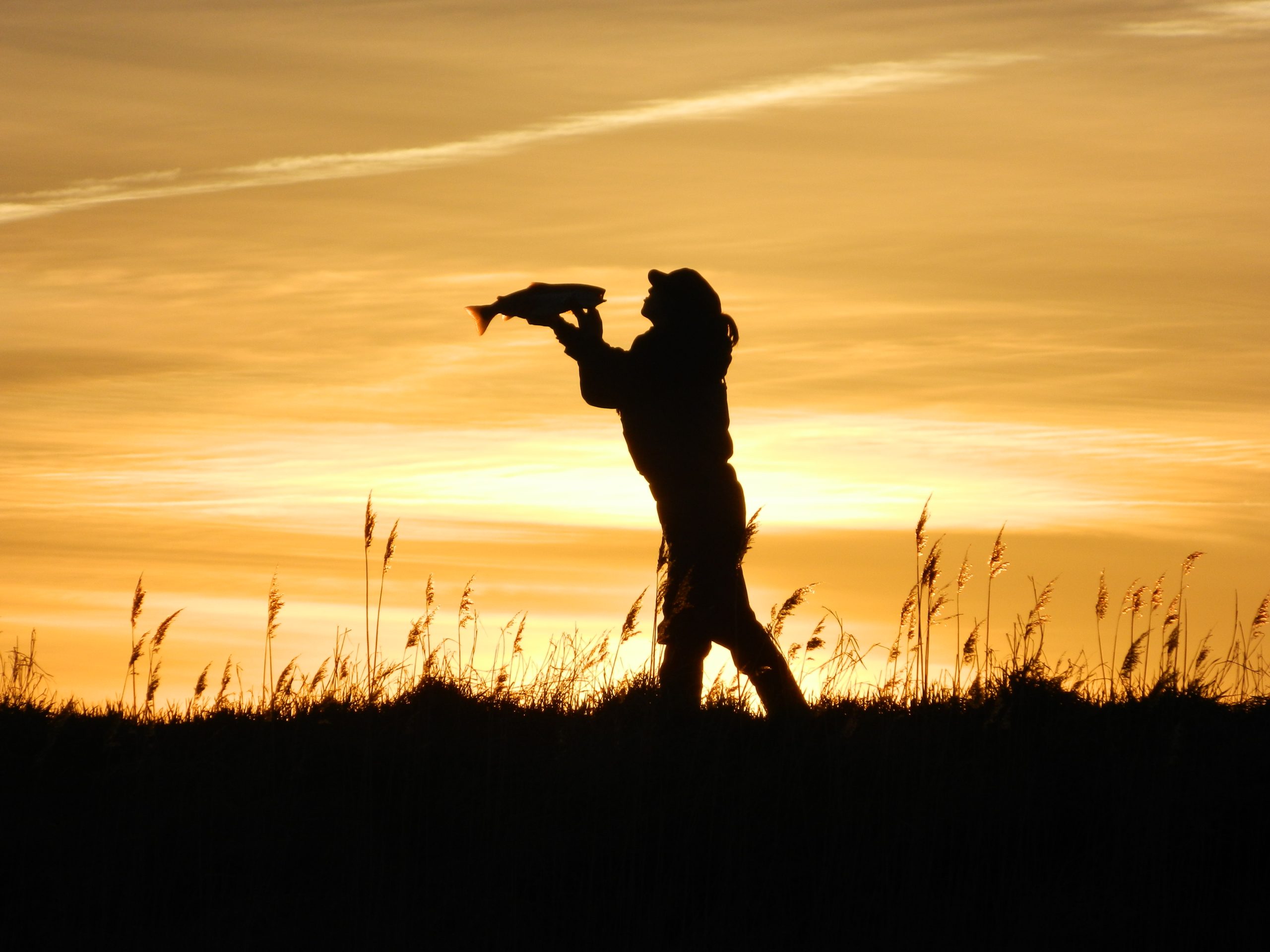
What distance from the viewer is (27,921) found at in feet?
16.6

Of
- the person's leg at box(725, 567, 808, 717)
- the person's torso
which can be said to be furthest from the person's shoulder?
the person's leg at box(725, 567, 808, 717)

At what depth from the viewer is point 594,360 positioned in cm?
676

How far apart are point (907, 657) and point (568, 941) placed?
Answer: 3081mm

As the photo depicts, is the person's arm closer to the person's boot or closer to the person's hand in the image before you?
the person's hand

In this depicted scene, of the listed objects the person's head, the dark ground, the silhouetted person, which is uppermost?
the person's head

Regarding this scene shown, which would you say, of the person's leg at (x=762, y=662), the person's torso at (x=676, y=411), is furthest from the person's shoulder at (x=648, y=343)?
the person's leg at (x=762, y=662)

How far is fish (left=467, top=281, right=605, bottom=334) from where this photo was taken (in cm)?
671

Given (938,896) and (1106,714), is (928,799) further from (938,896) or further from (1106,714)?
(1106,714)

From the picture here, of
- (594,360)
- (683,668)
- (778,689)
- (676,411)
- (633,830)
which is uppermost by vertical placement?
(594,360)

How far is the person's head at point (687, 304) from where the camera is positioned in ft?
22.6

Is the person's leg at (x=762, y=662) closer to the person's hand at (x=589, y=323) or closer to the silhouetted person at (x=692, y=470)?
the silhouetted person at (x=692, y=470)

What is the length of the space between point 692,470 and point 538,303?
A: 4.01 feet

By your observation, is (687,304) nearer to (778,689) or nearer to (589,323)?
(589,323)

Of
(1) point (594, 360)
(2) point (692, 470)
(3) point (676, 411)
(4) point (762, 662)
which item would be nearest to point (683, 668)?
(4) point (762, 662)
